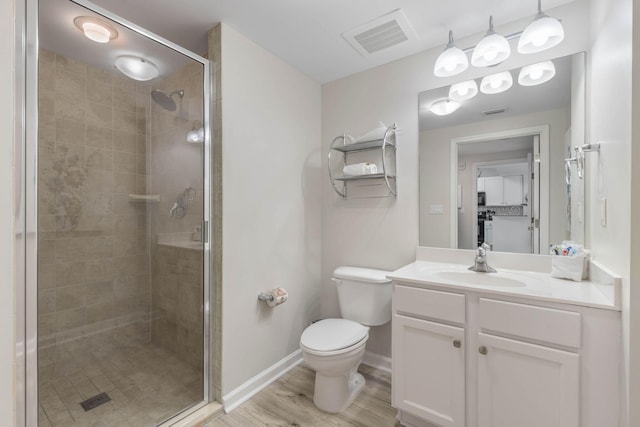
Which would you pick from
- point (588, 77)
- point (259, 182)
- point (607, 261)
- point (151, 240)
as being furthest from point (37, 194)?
point (588, 77)

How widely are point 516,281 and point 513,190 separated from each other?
23.0 inches

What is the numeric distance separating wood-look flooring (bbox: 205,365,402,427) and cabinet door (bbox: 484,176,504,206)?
55.2 inches

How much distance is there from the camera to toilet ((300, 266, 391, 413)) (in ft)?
5.12

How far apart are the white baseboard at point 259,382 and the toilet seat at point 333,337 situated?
464 mm

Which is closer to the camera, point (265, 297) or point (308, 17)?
point (308, 17)

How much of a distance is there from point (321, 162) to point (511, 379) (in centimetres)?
189

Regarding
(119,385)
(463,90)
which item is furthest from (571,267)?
(119,385)

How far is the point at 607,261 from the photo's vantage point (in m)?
1.15

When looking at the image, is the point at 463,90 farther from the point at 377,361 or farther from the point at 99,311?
the point at 99,311

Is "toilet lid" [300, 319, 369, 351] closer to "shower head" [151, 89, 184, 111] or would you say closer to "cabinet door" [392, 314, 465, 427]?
"cabinet door" [392, 314, 465, 427]

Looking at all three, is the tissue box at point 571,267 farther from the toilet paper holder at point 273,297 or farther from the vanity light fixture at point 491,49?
the toilet paper holder at point 273,297

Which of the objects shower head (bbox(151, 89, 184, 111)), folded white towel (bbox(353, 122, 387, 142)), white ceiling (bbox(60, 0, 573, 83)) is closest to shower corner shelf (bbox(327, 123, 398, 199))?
folded white towel (bbox(353, 122, 387, 142))

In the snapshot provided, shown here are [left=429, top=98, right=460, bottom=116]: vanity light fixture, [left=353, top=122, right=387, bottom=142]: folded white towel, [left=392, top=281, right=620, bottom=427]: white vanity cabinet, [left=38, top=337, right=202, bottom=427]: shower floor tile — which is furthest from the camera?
[left=353, top=122, right=387, bottom=142]: folded white towel

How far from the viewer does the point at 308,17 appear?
1.60 metres
